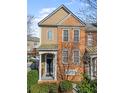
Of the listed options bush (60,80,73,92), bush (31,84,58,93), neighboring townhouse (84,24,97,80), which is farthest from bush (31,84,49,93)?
neighboring townhouse (84,24,97,80)

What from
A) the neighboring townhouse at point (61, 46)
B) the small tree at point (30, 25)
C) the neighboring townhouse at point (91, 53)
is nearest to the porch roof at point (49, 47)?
the neighboring townhouse at point (61, 46)

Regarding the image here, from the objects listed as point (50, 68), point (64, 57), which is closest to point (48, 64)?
point (50, 68)

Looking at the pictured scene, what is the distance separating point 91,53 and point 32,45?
46 cm

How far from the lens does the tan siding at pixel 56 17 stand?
77.6 inches

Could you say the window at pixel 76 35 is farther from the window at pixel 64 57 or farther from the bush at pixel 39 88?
the bush at pixel 39 88

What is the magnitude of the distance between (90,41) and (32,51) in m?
0.45

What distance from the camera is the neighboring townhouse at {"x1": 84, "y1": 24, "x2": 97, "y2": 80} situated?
6.37 ft

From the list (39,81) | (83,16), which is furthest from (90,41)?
(39,81)

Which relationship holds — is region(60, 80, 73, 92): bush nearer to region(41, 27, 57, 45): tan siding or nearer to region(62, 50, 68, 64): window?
region(62, 50, 68, 64): window
